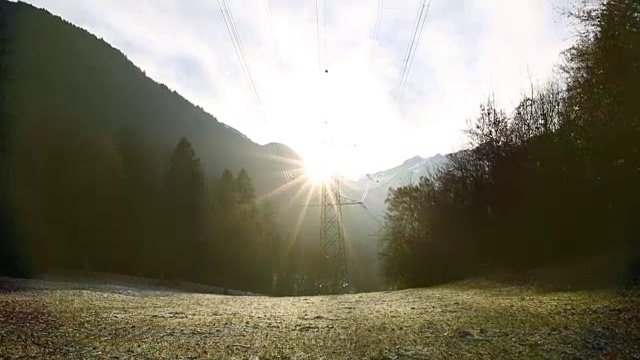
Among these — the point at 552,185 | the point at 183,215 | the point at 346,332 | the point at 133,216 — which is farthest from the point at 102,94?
the point at 346,332

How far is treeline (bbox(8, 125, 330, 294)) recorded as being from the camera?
149 ft

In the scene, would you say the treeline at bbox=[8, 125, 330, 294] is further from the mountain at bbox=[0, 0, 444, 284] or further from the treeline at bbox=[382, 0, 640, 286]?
the treeline at bbox=[382, 0, 640, 286]

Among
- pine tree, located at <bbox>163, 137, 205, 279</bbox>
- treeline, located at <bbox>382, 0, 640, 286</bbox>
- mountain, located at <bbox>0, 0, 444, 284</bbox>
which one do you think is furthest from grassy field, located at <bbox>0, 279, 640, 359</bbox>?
mountain, located at <bbox>0, 0, 444, 284</bbox>

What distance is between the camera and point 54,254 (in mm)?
45031

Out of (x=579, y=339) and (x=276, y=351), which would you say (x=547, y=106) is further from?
(x=276, y=351)

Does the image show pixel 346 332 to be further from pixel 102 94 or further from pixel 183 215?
pixel 102 94

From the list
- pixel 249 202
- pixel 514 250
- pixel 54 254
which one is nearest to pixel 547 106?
pixel 514 250

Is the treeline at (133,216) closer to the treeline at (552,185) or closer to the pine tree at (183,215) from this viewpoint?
the pine tree at (183,215)

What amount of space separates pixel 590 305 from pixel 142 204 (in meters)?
49.9

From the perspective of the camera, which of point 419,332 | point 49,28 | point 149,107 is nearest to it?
point 419,332

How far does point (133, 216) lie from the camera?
54.4 m

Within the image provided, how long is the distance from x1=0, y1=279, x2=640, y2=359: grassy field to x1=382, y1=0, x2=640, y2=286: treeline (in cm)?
653

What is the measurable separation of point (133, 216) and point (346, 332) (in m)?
47.6

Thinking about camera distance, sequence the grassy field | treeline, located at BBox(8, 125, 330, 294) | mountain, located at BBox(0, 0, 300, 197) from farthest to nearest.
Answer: mountain, located at BBox(0, 0, 300, 197) → treeline, located at BBox(8, 125, 330, 294) → the grassy field
